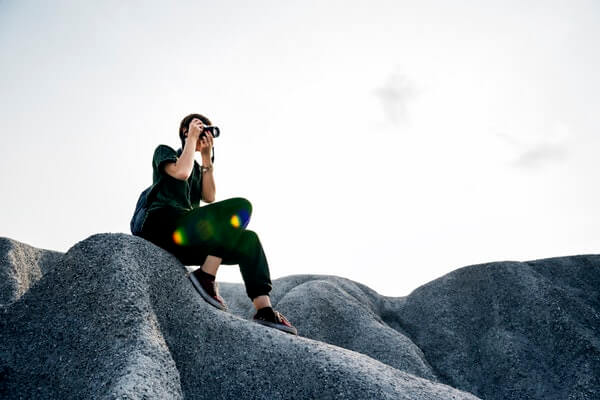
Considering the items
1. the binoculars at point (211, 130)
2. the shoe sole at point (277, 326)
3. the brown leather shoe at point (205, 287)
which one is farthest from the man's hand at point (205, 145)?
the shoe sole at point (277, 326)

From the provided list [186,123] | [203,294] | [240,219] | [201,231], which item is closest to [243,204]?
[240,219]

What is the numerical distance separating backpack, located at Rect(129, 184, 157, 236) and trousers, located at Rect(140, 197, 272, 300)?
7 centimetres

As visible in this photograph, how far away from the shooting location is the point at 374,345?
11125mm

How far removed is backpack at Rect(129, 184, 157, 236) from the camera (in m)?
5.29

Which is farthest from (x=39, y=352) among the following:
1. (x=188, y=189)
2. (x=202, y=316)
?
(x=188, y=189)

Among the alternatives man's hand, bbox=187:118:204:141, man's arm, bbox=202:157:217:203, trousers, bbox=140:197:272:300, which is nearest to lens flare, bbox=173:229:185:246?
→ trousers, bbox=140:197:272:300

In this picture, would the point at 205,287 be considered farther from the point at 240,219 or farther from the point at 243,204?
the point at 243,204

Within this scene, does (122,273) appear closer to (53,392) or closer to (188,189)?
(53,392)

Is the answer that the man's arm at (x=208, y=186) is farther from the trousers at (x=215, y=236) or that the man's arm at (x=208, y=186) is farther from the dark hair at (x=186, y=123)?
the trousers at (x=215, y=236)

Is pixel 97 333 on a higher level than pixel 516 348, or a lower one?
higher

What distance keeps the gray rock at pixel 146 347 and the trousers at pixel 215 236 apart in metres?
0.26

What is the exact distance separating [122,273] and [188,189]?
A: 173 centimetres

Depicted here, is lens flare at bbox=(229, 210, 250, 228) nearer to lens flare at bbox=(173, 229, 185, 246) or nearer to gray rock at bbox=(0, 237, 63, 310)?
lens flare at bbox=(173, 229, 185, 246)

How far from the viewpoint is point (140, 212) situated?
17.5ft
